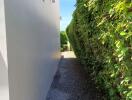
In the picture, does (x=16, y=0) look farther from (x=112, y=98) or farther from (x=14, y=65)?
(x=112, y=98)

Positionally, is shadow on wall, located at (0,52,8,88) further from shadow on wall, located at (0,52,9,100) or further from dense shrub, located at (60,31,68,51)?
dense shrub, located at (60,31,68,51)

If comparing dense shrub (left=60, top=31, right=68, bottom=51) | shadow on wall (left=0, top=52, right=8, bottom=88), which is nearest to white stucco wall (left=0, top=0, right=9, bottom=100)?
shadow on wall (left=0, top=52, right=8, bottom=88)

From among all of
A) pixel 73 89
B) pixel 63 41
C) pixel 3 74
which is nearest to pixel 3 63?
pixel 3 74

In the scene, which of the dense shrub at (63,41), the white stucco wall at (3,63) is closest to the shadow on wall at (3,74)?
the white stucco wall at (3,63)

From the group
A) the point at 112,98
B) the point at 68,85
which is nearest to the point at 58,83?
the point at 68,85

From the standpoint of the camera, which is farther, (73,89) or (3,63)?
(73,89)

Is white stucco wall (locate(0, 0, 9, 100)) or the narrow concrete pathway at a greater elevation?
white stucco wall (locate(0, 0, 9, 100))

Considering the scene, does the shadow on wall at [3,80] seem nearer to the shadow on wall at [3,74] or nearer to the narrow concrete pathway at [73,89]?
the shadow on wall at [3,74]

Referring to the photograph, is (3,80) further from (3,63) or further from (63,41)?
(63,41)

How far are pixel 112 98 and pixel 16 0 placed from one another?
2.28 m

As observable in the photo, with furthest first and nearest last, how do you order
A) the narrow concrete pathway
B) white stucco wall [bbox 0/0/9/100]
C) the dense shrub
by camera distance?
1. the dense shrub
2. the narrow concrete pathway
3. white stucco wall [bbox 0/0/9/100]

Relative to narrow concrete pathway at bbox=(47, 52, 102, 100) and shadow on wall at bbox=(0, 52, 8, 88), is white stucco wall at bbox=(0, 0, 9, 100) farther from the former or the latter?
narrow concrete pathway at bbox=(47, 52, 102, 100)

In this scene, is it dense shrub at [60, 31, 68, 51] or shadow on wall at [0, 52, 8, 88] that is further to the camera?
dense shrub at [60, 31, 68, 51]

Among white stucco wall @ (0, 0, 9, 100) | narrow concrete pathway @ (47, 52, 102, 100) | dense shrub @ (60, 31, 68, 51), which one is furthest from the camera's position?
dense shrub @ (60, 31, 68, 51)
